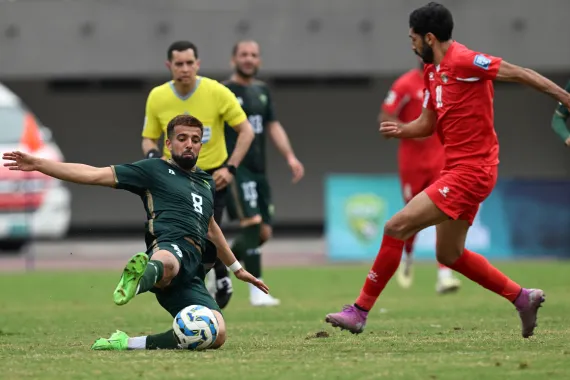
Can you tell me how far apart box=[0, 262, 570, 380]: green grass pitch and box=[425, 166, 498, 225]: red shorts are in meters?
0.91

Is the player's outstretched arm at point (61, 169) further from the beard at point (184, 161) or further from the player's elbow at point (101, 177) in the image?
the beard at point (184, 161)

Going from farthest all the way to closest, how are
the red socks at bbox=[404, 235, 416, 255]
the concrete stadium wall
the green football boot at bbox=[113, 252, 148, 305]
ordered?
the concrete stadium wall, the red socks at bbox=[404, 235, 416, 255], the green football boot at bbox=[113, 252, 148, 305]

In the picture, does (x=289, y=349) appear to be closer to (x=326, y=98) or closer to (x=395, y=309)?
(x=395, y=309)

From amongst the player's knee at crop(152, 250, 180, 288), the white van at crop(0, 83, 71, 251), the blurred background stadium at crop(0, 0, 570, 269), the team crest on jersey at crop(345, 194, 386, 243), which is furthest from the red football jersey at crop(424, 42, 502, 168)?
the white van at crop(0, 83, 71, 251)

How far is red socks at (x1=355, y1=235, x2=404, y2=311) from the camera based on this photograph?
353 inches

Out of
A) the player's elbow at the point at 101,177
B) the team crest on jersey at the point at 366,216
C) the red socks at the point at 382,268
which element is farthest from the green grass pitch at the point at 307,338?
the team crest on jersey at the point at 366,216

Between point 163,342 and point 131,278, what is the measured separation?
0.78 meters

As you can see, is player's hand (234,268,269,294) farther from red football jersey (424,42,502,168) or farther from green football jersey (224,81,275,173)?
green football jersey (224,81,275,173)

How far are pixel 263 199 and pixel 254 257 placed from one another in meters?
0.69

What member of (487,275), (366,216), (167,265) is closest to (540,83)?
(487,275)

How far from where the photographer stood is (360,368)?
6.98m

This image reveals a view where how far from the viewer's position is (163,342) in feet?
27.0

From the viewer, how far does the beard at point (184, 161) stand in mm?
8555

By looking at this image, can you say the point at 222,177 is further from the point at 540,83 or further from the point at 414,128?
the point at 540,83
